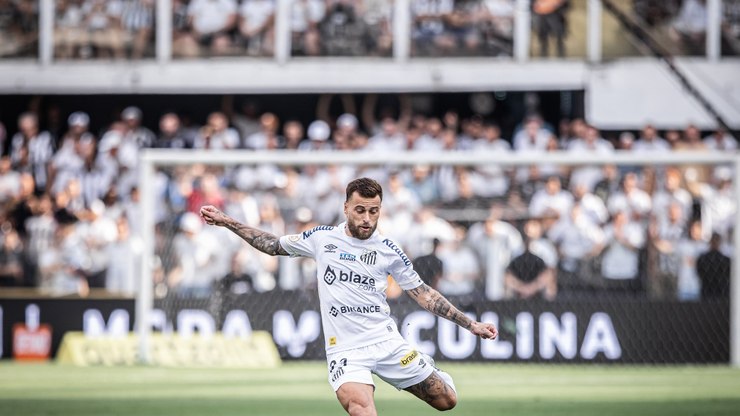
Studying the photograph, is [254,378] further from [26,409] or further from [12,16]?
[12,16]

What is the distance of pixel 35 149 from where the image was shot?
22891mm

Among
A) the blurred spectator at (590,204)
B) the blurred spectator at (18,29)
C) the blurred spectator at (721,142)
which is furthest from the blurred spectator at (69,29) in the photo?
the blurred spectator at (721,142)

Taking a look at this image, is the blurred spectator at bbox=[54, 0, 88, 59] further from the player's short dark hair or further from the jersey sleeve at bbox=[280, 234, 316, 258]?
the player's short dark hair

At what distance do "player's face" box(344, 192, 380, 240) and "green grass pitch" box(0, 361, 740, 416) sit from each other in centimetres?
382

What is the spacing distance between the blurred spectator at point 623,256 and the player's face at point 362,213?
10266 millimetres

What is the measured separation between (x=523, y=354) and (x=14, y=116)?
13115 millimetres

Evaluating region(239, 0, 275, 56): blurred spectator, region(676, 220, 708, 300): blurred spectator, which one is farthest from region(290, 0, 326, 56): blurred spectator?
region(676, 220, 708, 300): blurred spectator

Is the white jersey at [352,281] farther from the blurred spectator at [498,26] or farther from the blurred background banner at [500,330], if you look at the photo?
the blurred spectator at [498,26]

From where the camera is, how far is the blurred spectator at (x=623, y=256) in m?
17.8

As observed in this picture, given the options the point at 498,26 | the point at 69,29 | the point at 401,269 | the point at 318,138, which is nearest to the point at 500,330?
the point at 318,138

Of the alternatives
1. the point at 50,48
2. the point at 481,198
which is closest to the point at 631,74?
the point at 481,198

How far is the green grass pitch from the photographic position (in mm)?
11875

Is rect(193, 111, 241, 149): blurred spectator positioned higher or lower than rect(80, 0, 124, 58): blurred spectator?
lower

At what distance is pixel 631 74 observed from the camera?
24.4m
